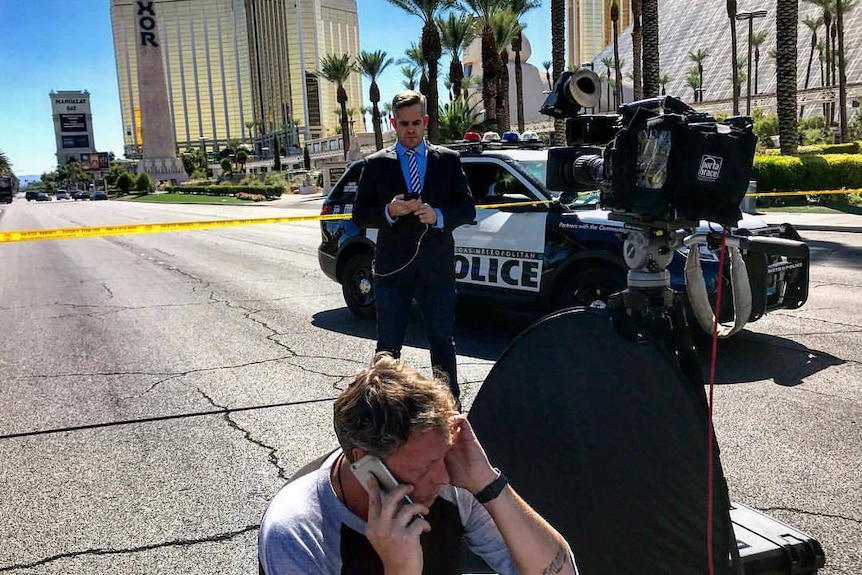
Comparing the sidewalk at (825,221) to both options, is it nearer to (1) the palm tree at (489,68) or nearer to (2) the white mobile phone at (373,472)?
(2) the white mobile phone at (373,472)

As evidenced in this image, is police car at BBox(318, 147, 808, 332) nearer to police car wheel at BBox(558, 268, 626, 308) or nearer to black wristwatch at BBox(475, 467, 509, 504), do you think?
police car wheel at BBox(558, 268, 626, 308)

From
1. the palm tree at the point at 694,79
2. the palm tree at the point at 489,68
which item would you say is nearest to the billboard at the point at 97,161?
the palm tree at the point at 694,79

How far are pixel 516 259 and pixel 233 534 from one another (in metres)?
4.03

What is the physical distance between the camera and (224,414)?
526cm

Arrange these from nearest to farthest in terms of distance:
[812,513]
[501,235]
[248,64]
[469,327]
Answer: [812,513] < [501,235] < [469,327] < [248,64]

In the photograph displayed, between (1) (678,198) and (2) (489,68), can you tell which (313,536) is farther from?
(2) (489,68)

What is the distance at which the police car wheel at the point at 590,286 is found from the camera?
6.25m

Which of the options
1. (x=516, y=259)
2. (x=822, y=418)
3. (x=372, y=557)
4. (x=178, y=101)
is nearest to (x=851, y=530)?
(x=822, y=418)

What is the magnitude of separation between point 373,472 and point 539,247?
5.28 metres

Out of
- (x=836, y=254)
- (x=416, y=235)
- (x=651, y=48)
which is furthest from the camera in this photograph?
(x=651, y=48)

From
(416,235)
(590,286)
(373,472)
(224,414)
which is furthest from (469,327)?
(373,472)

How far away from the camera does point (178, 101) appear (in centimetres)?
18988

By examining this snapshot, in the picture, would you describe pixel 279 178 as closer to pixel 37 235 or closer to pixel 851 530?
pixel 37 235

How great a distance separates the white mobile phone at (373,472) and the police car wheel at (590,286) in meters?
4.89
